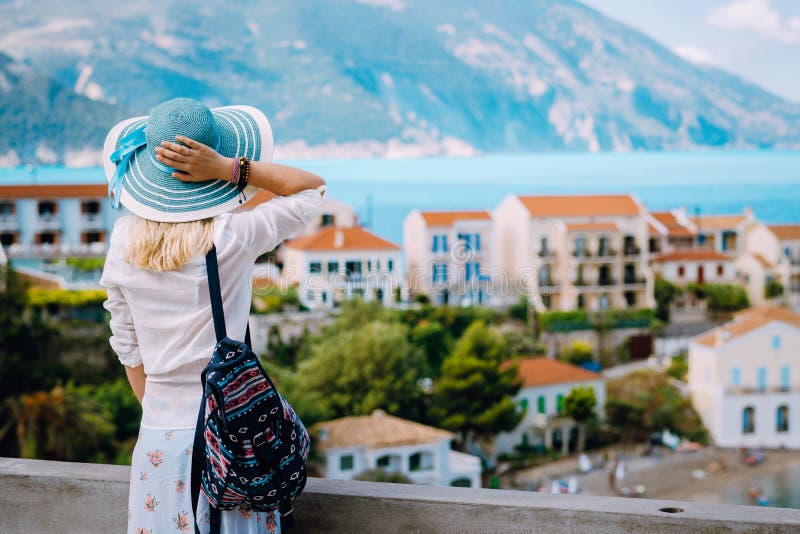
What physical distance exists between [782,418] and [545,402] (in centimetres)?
389

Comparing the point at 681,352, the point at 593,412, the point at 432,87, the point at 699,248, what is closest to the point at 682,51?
the point at 432,87

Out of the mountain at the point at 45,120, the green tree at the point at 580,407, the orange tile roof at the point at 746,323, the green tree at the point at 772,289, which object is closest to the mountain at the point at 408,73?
the mountain at the point at 45,120

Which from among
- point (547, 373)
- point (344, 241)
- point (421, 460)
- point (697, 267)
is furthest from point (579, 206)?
point (421, 460)

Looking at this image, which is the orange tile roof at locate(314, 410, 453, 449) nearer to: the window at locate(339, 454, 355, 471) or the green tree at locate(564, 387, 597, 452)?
→ the window at locate(339, 454, 355, 471)

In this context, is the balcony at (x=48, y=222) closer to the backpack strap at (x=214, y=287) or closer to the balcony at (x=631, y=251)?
the balcony at (x=631, y=251)

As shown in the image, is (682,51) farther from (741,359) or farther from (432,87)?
(741,359)

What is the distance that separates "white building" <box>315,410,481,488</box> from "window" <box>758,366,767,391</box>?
5.85 metres

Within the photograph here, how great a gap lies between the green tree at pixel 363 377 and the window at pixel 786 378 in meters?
5.74

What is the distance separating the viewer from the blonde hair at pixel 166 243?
2.76ft

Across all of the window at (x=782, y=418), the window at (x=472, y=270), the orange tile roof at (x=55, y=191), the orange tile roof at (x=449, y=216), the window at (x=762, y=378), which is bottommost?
the window at (x=782, y=418)

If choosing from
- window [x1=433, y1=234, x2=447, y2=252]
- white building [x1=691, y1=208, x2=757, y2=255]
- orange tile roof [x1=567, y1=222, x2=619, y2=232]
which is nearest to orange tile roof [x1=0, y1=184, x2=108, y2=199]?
window [x1=433, y1=234, x2=447, y2=252]

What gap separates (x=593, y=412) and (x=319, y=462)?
4.49 m

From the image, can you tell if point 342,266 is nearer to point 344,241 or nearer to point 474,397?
point 344,241

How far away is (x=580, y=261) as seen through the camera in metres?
16.1
